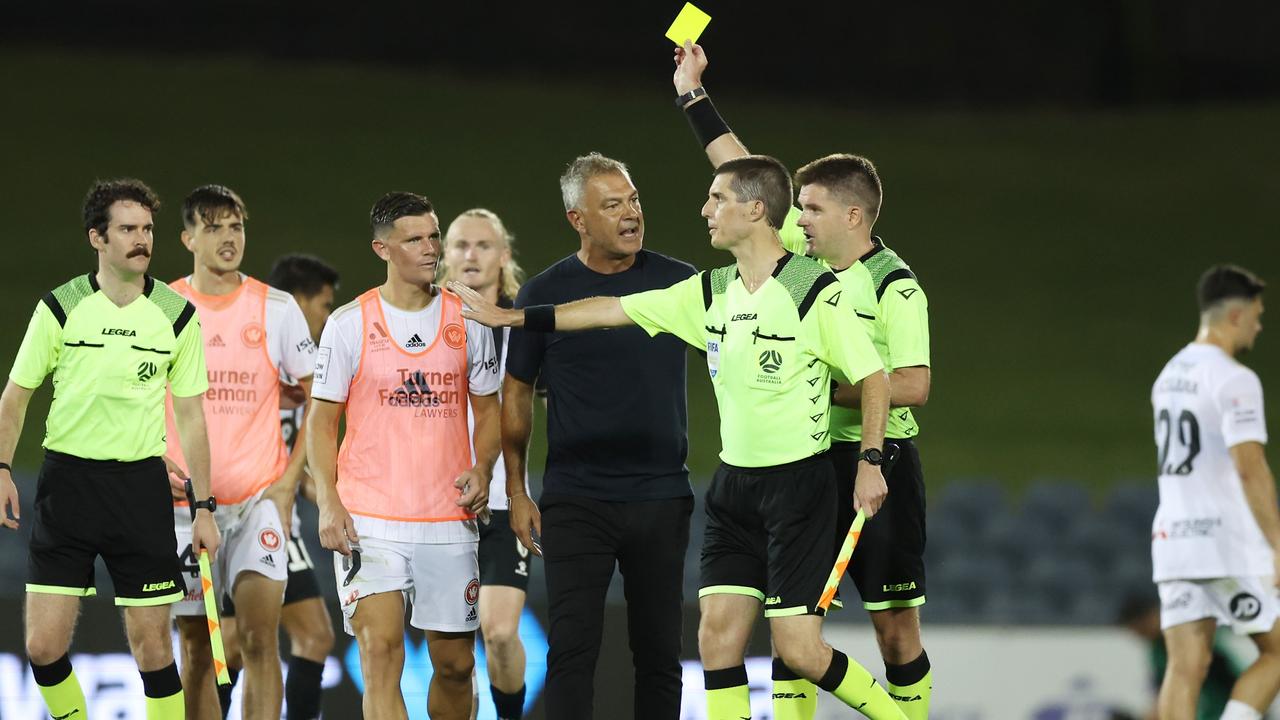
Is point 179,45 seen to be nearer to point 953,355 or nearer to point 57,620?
point 953,355

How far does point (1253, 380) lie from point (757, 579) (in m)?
3.24

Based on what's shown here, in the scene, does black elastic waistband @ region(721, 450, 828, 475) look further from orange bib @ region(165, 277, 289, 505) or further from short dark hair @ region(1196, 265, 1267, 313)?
short dark hair @ region(1196, 265, 1267, 313)

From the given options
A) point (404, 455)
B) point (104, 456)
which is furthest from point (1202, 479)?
point (104, 456)

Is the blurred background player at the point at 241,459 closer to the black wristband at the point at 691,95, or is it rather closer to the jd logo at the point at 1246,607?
the black wristband at the point at 691,95

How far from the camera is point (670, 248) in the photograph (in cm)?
1828

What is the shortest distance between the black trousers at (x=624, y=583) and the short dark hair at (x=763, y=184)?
1061 mm

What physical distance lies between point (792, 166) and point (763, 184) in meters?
14.0

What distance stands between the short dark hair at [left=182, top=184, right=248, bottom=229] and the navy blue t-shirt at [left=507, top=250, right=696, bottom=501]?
1398 millimetres

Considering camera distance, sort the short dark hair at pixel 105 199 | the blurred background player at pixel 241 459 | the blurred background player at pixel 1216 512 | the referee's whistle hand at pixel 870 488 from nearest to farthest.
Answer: the referee's whistle hand at pixel 870 488 < the short dark hair at pixel 105 199 < the blurred background player at pixel 241 459 < the blurred background player at pixel 1216 512

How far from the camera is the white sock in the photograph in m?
6.84

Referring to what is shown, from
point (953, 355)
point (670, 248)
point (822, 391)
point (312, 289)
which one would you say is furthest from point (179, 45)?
point (822, 391)

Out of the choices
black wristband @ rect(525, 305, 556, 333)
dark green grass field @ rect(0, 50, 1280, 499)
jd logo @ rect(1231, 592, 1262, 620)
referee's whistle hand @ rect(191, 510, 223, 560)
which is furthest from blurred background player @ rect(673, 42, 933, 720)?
dark green grass field @ rect(0, 50, 1280, 499)

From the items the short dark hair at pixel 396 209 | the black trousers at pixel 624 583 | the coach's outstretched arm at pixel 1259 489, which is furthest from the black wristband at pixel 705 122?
the coach's outstretched arm at pixel 1259 489

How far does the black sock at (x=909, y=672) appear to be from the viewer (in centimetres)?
532
